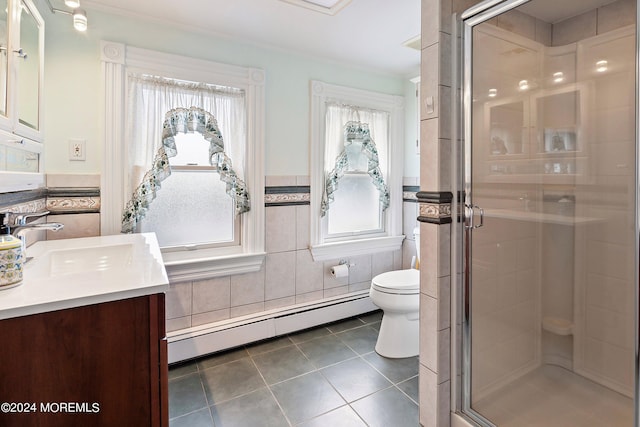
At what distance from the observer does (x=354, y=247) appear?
9.65 feet

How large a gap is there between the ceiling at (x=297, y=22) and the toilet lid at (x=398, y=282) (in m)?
1.67

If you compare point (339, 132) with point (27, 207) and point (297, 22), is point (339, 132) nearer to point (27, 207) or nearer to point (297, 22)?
point (297, 22)

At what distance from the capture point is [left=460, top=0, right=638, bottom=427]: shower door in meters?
1.49

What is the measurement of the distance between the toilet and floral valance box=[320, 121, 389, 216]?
2.73 feet

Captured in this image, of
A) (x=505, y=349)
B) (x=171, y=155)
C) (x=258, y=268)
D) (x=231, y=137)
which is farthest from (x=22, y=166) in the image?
(x=505, y=349)

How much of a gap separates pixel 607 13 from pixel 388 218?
6.67 feet

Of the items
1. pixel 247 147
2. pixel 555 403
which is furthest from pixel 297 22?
pixel 555 403

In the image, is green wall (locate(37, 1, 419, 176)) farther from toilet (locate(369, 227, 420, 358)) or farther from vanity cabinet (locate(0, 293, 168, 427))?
vanity cabinet (locate(0, 293, 168, 427))

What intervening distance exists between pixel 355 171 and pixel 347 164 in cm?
16

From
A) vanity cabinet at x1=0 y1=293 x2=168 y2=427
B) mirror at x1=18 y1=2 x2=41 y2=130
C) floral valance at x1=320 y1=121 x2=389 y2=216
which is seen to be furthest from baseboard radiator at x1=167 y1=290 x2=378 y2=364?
mirror at x1=18 y1=2 x2=41 y2=130

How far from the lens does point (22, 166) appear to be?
1.37 m

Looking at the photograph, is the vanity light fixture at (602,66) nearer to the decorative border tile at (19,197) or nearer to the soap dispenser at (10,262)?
the soap dispenser at (10,262)

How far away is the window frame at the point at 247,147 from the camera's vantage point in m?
1.99

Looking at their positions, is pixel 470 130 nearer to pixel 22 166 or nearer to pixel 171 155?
pixel 171 155
